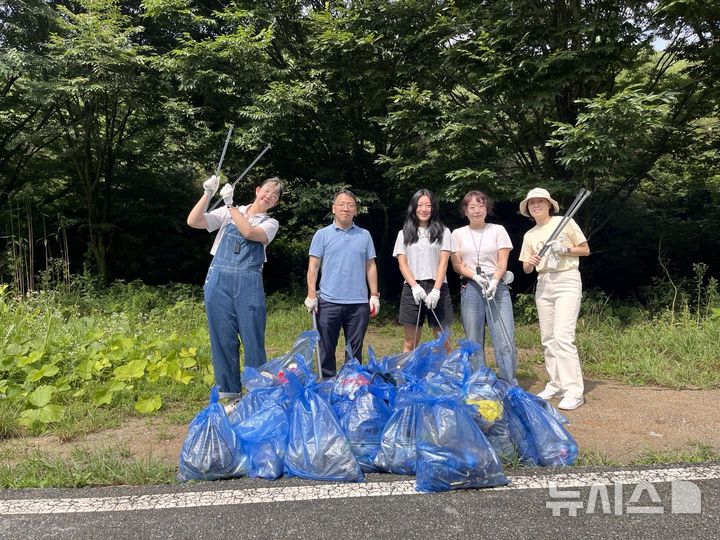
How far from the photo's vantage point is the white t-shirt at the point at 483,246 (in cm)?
403

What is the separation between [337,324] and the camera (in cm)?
382

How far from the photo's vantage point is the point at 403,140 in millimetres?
7781

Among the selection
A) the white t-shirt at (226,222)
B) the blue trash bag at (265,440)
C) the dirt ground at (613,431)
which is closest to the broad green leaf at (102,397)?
the dirt ground at (613,431)

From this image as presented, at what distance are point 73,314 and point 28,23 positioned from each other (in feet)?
17.3

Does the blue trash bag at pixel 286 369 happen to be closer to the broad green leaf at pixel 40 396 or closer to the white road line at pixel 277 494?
the white road line at pixel 277 494

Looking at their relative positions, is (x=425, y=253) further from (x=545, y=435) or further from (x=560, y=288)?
A: (x=545, y=435)

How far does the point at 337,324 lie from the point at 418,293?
0.64 m

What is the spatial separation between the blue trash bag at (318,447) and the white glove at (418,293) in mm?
1315

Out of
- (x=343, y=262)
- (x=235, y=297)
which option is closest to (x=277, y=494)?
(x=235, y=297)

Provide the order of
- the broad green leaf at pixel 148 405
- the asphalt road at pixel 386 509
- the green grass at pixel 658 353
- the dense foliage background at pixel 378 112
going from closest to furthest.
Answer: the asphalt road at pixel 386 509, the broad green leaf at pixel 148 405, the green grass at pixel 658 353, the dense foliage background at pixel 378 112

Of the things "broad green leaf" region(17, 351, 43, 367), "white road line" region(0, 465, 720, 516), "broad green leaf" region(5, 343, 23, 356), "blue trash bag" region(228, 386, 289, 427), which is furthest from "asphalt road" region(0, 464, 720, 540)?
"broad green leaf" region(5, 343, 23, 356)

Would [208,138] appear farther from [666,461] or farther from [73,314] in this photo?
[666,461]

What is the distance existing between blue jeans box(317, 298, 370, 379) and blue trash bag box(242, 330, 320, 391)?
37 centimetres

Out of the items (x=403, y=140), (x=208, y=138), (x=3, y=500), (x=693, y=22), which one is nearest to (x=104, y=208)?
A: (x=208, y=138)
